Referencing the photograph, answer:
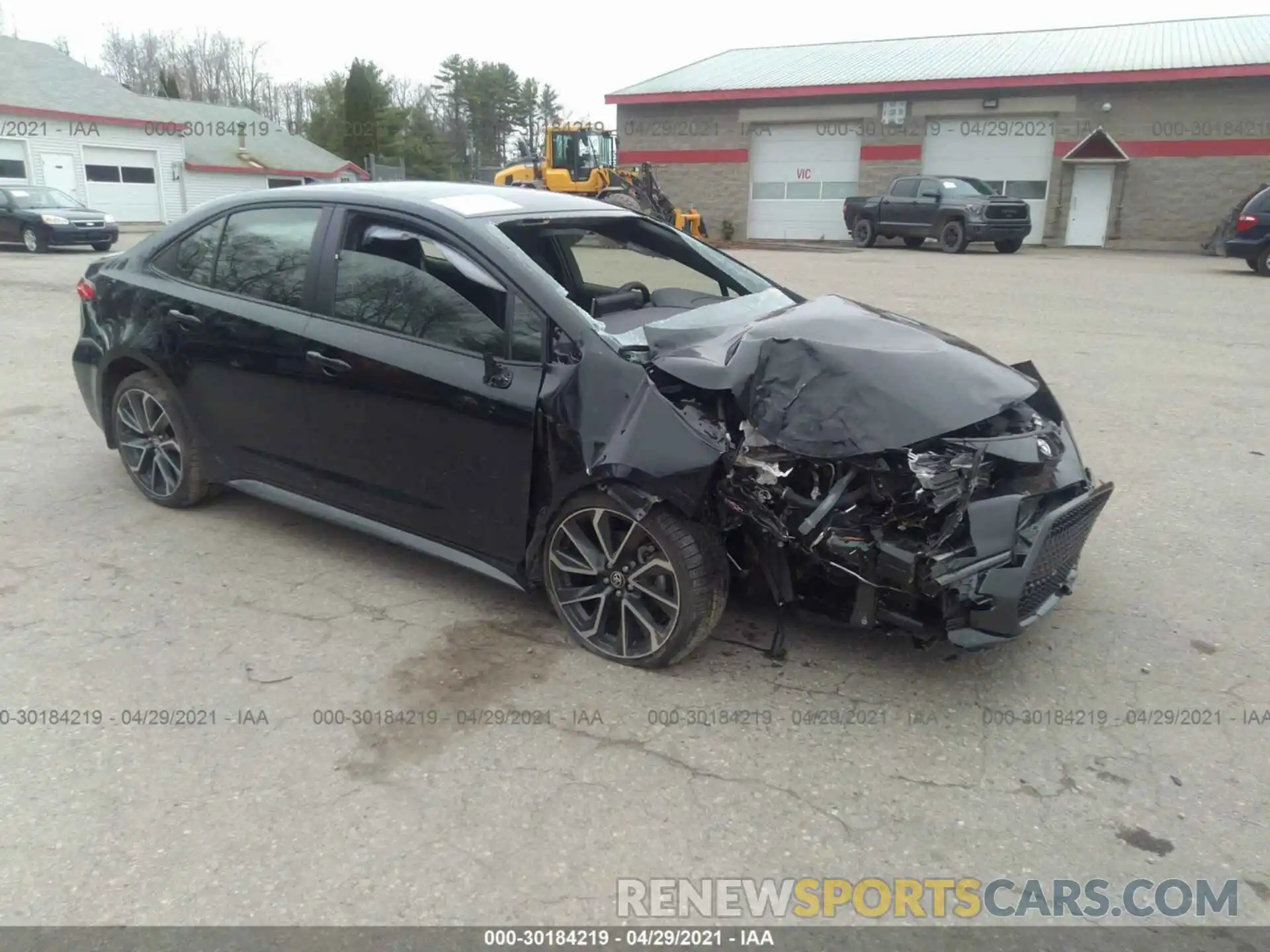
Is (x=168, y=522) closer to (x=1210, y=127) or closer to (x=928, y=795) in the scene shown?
(x=928, y=795)

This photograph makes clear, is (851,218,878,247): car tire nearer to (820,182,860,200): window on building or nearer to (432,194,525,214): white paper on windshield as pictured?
(820,182,860,200): window on building

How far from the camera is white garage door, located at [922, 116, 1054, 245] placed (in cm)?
2756

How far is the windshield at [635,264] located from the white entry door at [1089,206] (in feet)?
85.3

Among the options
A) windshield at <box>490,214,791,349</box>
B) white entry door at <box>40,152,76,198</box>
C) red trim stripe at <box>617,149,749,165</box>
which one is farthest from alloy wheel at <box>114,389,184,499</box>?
white entry door at <box>40,152,76,198</box>

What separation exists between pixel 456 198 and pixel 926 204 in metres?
22.0

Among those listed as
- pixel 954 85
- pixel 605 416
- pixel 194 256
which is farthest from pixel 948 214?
pixel 605 416

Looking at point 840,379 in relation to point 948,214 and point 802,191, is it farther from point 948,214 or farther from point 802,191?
point 802,191

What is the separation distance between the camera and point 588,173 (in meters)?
26.6

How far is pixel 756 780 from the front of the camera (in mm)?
2930

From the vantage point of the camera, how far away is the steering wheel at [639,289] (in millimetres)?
4270

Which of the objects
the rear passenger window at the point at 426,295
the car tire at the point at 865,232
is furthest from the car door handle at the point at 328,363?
the car tire at the point at 865,232

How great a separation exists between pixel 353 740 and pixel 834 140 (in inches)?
1203

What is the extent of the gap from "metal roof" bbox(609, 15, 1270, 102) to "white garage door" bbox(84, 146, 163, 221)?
58.9 ft

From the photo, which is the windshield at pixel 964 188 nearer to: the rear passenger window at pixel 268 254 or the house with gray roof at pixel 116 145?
the house with gray roof at pixel 116 145
